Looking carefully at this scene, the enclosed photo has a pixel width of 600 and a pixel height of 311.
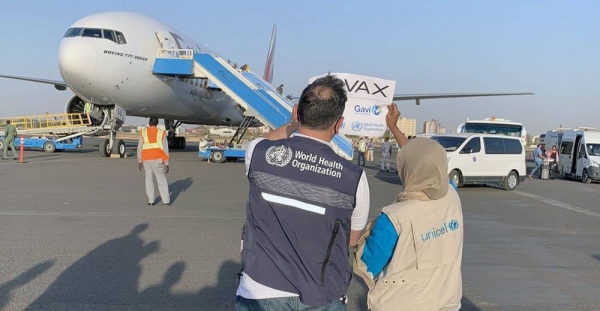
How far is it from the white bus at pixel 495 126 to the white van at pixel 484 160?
801cm

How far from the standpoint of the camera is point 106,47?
56.8 feet

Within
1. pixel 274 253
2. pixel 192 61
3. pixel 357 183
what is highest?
pixel 192 61

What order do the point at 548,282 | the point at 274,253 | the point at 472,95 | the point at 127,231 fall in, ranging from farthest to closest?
1. the point at 472,95
2. the point at 127,231
3. the point at 548,282
4. the point at 274,253

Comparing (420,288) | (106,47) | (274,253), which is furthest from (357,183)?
(106,47)

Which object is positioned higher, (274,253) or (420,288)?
(274,253)

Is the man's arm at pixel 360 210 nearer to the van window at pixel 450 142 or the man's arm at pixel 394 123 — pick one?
the man's arm at pixel 394 123

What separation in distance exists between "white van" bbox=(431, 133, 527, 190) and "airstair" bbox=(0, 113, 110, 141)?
15.9 metres

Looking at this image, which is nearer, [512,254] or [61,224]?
[512,254]

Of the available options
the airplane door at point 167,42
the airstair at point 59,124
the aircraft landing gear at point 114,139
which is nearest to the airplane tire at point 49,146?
the airstair at point 59,124

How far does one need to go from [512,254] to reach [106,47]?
15.5 meters

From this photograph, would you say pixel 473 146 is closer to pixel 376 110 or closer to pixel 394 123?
pixel 376 110

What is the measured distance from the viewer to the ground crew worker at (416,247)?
227 cm

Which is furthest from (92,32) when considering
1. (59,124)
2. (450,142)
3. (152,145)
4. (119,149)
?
(450,142)

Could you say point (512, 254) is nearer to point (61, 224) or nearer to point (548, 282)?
point (548, 282)
